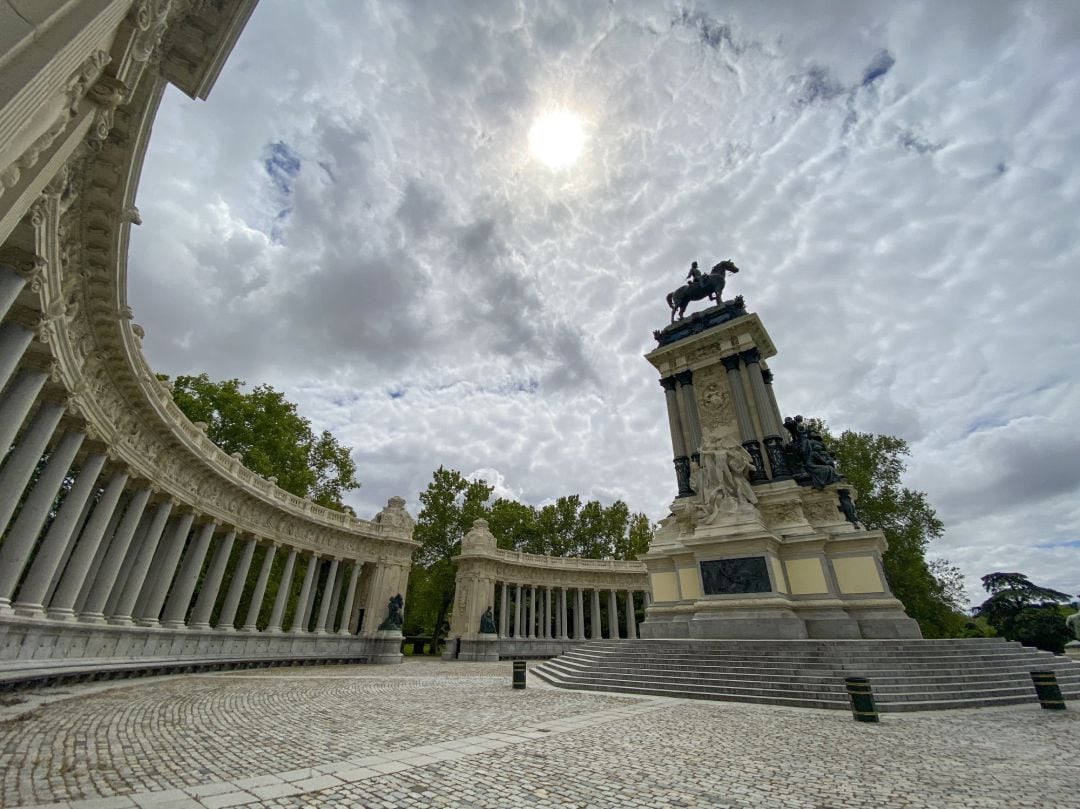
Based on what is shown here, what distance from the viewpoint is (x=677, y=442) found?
74.7ft

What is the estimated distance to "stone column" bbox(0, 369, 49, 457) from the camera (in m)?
10.8

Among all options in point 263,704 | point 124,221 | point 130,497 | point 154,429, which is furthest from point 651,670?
point 130,497

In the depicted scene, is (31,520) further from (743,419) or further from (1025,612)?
(1025,612)

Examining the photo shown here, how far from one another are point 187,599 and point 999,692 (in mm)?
29665

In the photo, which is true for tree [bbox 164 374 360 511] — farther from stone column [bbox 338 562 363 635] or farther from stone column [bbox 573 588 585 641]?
stone column [bbox 573 588 585 641]

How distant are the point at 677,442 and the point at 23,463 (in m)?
22.7

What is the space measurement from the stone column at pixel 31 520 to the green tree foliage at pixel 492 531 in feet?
91.0

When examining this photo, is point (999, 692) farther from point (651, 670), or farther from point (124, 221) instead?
point (124, 221)

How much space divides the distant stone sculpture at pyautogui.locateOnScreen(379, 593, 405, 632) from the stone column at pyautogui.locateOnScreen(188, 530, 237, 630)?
35.4 feet

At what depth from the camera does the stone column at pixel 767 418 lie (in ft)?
63.6

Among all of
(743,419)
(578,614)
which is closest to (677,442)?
(743,419)

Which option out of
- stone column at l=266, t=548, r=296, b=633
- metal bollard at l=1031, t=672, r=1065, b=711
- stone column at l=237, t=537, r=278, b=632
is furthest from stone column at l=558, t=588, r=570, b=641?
metal bollard at l=1031, t=672, r=1065, b=711

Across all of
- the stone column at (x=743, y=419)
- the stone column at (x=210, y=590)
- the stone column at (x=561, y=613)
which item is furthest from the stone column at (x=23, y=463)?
the stone column at (x=561, y=613)

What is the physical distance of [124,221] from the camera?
10.1 metres
